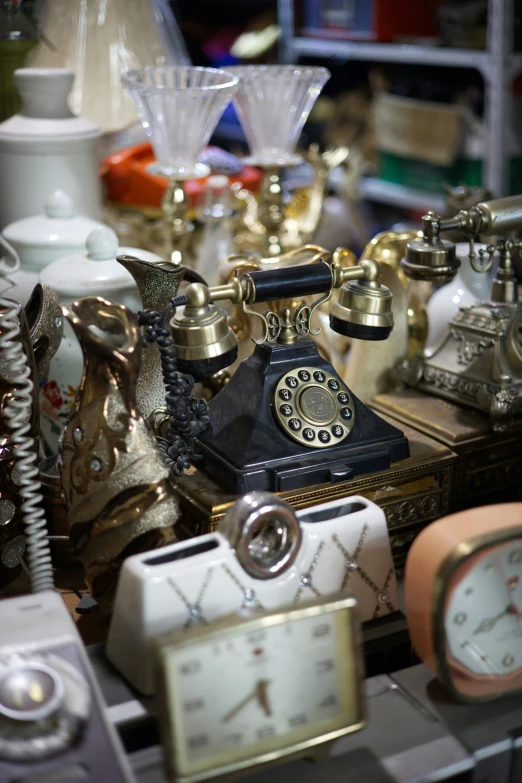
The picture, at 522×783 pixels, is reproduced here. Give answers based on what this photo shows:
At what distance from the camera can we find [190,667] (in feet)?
2.20

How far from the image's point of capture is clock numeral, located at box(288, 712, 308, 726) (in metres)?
0.71

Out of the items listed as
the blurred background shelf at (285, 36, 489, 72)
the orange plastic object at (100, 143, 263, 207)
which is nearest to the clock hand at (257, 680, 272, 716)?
the orange plastic object at (100, 143, 263, 207)

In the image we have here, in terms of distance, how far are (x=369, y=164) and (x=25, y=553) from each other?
8.90ft

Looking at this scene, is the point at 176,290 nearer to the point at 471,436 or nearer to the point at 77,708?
the point at 471,436

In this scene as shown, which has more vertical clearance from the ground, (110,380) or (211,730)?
(110,380)

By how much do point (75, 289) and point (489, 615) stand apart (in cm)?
60

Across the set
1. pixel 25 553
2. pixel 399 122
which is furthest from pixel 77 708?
pixel 399 122

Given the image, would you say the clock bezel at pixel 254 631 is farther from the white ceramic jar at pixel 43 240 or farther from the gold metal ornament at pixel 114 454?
the white ceramic jar at pixel 43 240

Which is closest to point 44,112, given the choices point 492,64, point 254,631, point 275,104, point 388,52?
point 275,104

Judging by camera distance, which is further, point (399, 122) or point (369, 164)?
point (369, 164)

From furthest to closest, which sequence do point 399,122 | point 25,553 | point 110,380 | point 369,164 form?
point 369,164
point 399,122
point 25,553
point 110,380

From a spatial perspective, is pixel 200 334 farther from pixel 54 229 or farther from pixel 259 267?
pixel 54 229

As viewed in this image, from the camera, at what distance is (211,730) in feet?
2.23

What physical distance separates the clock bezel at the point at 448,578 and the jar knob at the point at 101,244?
60cm
